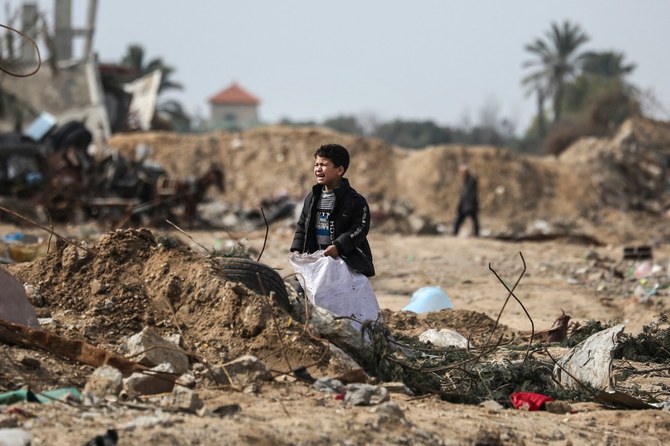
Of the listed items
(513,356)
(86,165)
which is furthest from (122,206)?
(513,356)

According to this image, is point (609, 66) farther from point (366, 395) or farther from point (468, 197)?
point (366, 395)

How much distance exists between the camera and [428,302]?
9.80 m

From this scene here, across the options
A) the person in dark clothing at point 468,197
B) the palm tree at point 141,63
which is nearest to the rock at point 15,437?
the person in dark clothing at point 468,197

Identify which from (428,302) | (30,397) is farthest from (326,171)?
(428,302)

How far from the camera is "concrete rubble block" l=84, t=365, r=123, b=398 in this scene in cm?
491

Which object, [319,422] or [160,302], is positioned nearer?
[319,422]

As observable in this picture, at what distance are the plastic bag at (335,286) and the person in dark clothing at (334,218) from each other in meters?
0.07

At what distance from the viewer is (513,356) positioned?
718 cm

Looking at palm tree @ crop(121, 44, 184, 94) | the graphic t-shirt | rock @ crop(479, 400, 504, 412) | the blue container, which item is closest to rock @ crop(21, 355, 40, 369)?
the graphic t-shirt

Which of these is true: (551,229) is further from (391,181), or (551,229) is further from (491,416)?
(491,416)

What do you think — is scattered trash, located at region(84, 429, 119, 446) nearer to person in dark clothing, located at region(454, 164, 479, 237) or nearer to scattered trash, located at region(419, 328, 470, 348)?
scattered trash, located at region(419, 328, 470, 348)

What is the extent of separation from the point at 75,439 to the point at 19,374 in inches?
41.4

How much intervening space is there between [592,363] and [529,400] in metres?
0.81

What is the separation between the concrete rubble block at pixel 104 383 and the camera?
491 cm
